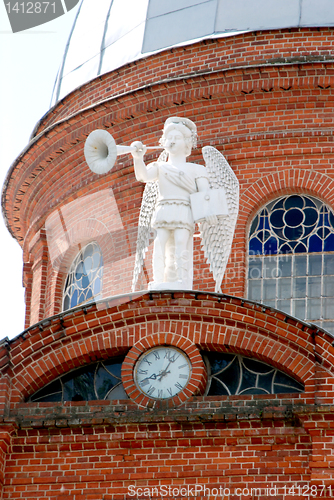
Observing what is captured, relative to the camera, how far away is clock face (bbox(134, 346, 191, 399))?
52.5 ft

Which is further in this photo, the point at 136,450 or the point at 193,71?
the point at 193,71

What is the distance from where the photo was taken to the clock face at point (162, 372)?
1599 cm

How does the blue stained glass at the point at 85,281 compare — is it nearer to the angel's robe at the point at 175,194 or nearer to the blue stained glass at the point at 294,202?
the blue stained glass at the point at 294,202

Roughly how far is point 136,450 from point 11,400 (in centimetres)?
188

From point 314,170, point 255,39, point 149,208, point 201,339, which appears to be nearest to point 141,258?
point 149,208

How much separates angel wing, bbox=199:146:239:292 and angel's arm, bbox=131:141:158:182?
888mm

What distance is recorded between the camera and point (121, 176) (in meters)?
22.2

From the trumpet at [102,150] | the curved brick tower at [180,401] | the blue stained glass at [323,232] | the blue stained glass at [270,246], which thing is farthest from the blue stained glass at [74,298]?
the trumpet at [102,150]

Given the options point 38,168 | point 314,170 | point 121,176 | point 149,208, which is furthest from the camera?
point 38,168

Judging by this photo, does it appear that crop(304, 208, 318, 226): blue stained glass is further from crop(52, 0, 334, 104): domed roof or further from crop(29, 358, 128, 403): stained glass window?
crop(29, 358, 128, 403): stained glass window

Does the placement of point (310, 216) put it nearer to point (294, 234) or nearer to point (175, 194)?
point (294, 234)

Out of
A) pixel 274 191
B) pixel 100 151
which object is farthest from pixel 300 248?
pixel 100 151

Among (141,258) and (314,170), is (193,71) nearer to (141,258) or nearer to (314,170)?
(314,170)

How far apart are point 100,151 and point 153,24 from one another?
23.4 ft
